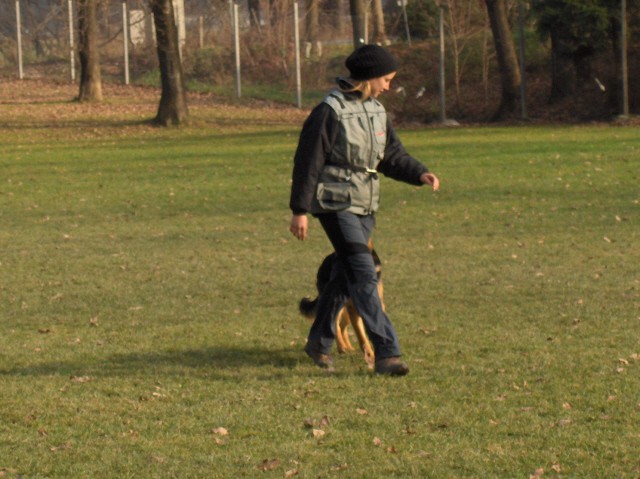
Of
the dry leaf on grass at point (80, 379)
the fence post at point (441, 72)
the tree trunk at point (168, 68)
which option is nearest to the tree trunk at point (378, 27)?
the fence post at point (441, 72)

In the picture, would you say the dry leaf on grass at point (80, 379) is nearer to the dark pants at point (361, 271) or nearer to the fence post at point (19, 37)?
the dark pants at point (361, 271)

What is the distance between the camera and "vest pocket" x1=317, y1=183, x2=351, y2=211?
6828mm

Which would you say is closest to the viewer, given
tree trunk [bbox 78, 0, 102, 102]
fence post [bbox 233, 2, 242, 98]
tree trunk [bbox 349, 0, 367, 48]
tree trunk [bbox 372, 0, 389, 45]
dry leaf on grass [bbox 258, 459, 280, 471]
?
dry leaf on grass [bbox 258, 459, 280, 471]

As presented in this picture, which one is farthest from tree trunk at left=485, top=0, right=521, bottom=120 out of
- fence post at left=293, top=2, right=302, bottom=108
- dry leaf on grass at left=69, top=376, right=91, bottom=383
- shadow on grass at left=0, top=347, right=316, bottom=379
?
dry leaf on grass at left=69, top=376, right=91, bottom=383

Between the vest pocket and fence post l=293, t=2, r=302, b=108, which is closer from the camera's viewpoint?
the vest pocket

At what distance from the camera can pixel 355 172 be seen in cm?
688

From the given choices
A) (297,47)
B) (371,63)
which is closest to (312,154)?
(371,63)

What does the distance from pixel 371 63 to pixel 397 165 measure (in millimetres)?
650

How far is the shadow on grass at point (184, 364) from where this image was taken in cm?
731

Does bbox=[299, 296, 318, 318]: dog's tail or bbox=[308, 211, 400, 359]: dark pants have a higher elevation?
bbox=[308, 211, 400, 359]: dark pants

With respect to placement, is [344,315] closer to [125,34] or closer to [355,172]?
[355,172]

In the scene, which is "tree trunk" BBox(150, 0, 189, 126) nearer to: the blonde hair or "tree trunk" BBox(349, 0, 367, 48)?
"tree trunk" BBox(349, 0, 367, 48)

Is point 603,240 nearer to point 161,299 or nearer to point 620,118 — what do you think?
point 161,299

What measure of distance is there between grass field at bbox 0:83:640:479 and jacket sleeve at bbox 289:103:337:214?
41.7 inches
